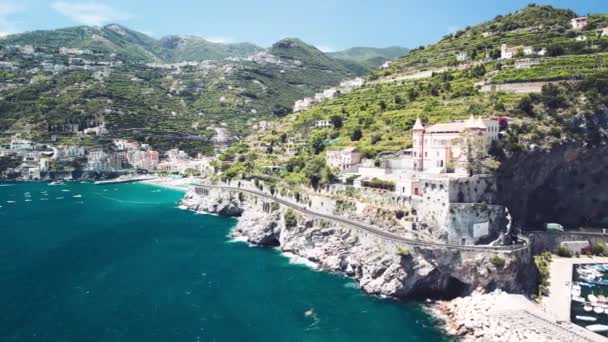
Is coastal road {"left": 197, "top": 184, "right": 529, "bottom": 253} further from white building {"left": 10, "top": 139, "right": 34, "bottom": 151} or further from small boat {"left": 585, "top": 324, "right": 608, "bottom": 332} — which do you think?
white building {"left": 10, "top": 139, "right": 34, "bottom": 151}

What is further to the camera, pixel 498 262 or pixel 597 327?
pixel 498 262

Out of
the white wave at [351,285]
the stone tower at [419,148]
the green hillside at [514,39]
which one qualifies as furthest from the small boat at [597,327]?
the green hillside at [514,39]

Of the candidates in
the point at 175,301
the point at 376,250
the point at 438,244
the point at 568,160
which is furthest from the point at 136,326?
the point at 568,160

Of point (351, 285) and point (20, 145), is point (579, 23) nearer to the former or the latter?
point (351, 285)

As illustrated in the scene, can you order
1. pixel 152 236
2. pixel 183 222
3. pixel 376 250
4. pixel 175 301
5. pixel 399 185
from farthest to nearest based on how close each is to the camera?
pixel 183 222 → pixel 152 236 → pixel 399 185 → pixel 376 250 → pixel 175 301

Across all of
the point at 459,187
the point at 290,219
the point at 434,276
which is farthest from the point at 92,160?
the point at 434,276

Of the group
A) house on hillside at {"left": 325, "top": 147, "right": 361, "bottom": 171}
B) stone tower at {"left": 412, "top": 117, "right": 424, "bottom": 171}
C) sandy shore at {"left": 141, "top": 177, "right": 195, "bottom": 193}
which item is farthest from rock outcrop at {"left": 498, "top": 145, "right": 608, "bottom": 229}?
sandy shore at {"left": 141, "top": 177, "right": 195, "bottom": 193}

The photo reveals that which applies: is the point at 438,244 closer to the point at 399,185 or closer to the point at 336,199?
the point at 399,185
